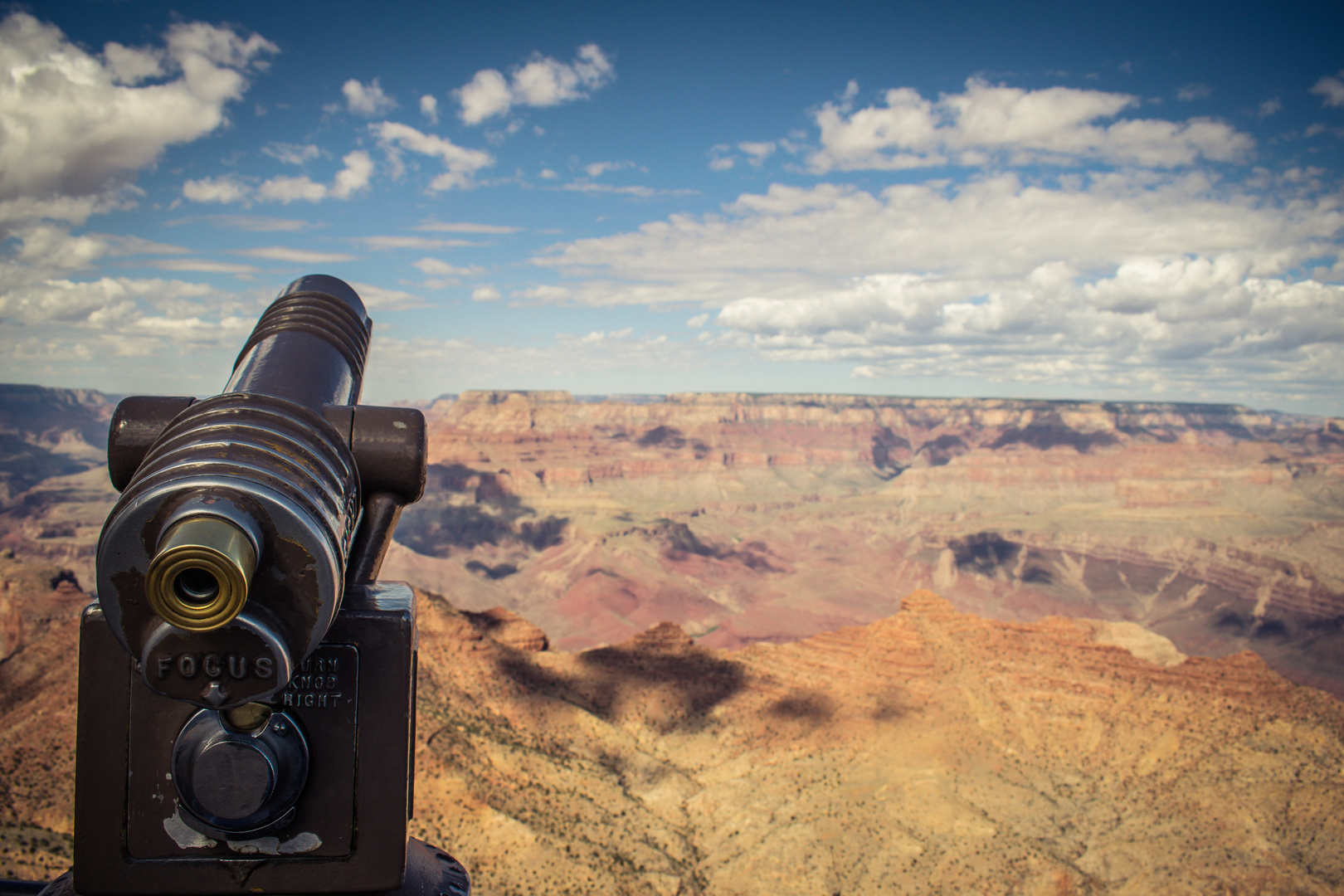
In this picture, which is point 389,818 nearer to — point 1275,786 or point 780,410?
point 1275,786

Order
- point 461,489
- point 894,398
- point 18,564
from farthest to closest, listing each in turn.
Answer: point 894,398 → point 461,489 → point 18,564

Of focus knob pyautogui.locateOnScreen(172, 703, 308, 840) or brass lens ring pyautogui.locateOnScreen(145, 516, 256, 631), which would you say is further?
focus knob pyautogui.locateOnScreen(172, 703, 308, 840)

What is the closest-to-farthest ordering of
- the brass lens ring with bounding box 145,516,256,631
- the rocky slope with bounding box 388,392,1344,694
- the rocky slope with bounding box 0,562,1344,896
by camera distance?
the brass lens ring with bounding box 145,516,256,631
the rocky slope with bounding box 0,562,1344,896
the rocky slope with bounding box 388,392,1344,694

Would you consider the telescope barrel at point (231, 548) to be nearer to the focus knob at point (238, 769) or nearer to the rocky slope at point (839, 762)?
the focus knob at point (238, 769)

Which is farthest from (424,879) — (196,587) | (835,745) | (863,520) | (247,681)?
(863,520)

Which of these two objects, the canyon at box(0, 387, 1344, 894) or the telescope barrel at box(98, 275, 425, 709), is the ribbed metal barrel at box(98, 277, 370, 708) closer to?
the telescope barrel at box(98, 275, 425, 709)

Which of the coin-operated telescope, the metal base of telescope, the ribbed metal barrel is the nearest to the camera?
the ribbed metal barrel

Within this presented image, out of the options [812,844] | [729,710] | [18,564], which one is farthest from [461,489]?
[812,844]

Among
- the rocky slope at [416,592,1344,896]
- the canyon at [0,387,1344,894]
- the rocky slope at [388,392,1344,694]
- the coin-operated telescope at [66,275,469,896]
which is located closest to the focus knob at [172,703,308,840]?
the coin-operated telescope at [66,275,469,896]

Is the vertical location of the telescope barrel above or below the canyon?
above
